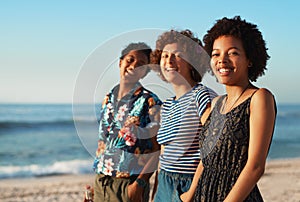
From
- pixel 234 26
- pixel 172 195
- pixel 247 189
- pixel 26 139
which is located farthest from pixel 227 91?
pixel 26 139

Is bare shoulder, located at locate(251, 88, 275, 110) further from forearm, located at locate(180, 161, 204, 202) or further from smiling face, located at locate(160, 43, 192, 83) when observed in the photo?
smiling face, located at locate(160, 43, 192, 83)

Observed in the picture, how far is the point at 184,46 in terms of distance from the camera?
116 inches

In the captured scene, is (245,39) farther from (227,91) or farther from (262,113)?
(262,113)

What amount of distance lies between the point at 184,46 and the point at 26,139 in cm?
1608

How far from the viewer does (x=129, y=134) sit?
311 centimetres

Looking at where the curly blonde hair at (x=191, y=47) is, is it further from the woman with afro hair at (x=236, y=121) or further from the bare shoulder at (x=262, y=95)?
the bare shoulder at (x=262, y=95)

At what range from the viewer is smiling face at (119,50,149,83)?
3.18 metres

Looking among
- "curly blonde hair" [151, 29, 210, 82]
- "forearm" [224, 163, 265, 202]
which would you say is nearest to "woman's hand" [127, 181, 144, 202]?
"curly blonde hair" [151, 29, 210, 82]

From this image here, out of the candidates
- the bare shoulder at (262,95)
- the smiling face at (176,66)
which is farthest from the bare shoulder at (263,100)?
the smiling face at (176,66)

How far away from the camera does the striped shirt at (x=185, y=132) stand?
2717 mm

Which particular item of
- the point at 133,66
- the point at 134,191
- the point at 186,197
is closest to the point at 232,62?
the point at 186,197

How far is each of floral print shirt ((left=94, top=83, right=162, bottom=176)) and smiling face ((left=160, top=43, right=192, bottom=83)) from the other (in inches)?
10.7

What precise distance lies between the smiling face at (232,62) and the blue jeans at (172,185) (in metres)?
0.67

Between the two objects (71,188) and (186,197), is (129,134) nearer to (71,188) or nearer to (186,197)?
(186,197)
